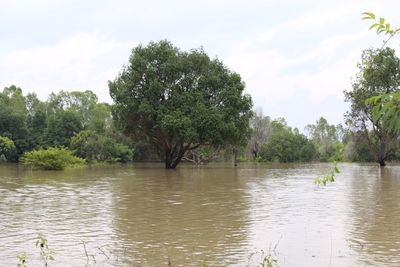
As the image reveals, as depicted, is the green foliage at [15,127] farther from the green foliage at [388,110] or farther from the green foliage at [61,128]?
the green foliage at [388,110]

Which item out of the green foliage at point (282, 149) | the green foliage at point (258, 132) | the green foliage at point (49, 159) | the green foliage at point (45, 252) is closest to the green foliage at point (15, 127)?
the green foliage at point (49, 159)

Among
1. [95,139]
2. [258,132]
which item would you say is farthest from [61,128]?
[258,132]

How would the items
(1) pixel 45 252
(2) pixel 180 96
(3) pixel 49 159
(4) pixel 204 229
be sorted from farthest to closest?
(2) pixel 180 96 < (3) pixel 49 159 < (4) pixel 204 229 < (1) pixel 45 252

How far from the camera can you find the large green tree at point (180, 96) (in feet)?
137

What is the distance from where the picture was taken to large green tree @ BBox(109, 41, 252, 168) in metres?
41.8

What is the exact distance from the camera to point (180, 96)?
42.4 metres

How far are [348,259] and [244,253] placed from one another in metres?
1.66

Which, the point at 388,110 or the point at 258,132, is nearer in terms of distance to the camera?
the point at 388,110

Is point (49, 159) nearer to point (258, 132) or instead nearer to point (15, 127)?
point (15, 127)

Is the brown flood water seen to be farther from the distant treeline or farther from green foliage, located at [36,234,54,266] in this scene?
the distant treeline

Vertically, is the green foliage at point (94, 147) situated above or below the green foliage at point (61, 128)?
below

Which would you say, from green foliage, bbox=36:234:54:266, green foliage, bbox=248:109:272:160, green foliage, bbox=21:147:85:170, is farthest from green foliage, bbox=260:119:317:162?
green foliage, bbox=36:234:54:266

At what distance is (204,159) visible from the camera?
59.4m

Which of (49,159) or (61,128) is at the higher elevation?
(61,128)
